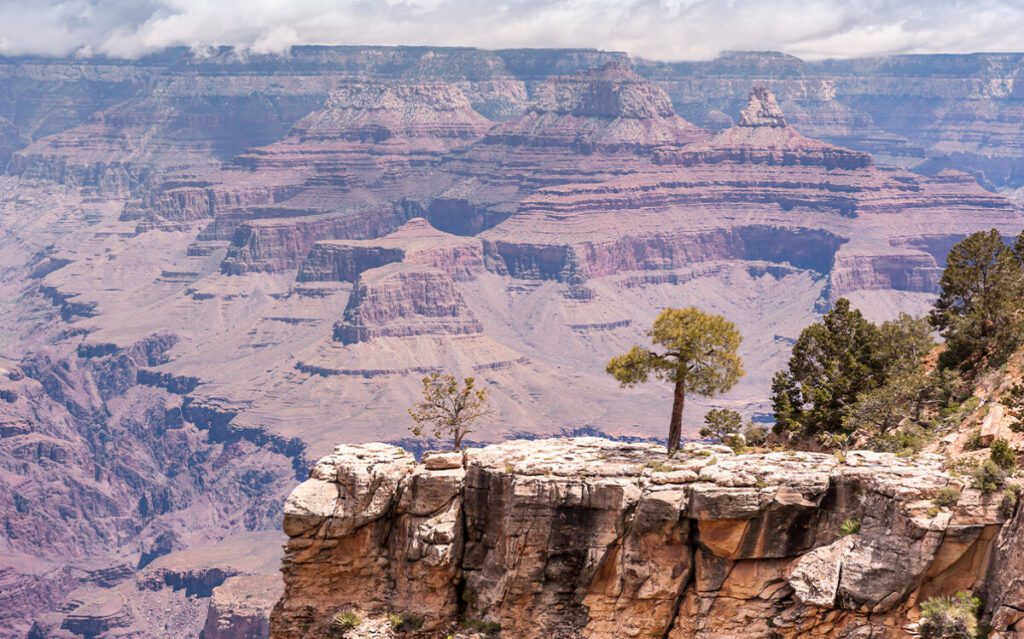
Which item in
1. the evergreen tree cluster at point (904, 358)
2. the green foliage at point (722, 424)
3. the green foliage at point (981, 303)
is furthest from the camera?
the green foliage at point (722, 424)

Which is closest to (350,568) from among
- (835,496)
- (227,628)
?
(835,496)

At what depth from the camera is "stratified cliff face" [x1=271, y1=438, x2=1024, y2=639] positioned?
155ft

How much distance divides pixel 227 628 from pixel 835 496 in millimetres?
159112

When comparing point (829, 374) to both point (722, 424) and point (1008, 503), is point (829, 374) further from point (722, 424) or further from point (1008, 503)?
point (1008, 503)

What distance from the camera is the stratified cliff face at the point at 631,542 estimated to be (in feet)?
155

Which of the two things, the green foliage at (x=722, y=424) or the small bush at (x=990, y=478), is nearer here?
the small bush at (x=990, y=478)

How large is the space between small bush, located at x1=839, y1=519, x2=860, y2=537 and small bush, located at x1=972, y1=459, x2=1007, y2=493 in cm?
397

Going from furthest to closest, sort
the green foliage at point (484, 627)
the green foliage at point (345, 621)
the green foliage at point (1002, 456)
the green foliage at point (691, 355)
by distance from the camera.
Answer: the green foliage at point (691, 355), the green foliage at point (345, 621), the green foliage at point (484, 627), the green foliage at point (1002, 456)

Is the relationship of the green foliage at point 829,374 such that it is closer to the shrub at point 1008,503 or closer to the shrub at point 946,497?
the shrub at point 946,497

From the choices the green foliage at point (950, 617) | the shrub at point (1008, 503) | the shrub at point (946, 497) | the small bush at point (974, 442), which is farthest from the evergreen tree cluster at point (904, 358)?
the green foliage at point (950, 617)

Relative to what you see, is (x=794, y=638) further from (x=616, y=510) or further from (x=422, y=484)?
(x=422, y=484)

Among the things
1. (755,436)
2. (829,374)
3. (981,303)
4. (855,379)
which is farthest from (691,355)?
(981,303)

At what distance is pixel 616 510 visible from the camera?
167 feet

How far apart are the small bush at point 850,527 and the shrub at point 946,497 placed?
2736 mm
